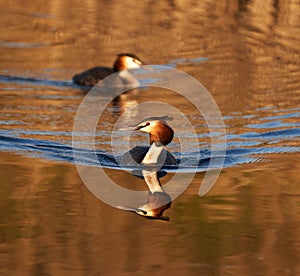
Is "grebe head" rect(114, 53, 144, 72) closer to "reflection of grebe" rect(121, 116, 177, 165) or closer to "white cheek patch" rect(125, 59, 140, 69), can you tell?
"white cheek patch" rect(125, 59, 140, 69)

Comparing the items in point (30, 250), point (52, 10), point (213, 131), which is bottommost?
point (52, 10)

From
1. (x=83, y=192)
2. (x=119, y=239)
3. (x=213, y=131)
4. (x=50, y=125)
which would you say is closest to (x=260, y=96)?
(x=213, y=131)

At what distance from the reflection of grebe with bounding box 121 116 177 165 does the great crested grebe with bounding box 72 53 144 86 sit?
4315 millimetres

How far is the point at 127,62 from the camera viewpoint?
570 inches

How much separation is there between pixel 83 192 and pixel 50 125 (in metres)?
2.90

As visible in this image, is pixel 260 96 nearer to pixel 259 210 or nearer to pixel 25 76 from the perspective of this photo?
pixel 25 76

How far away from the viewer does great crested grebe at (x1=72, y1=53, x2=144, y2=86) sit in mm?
13703

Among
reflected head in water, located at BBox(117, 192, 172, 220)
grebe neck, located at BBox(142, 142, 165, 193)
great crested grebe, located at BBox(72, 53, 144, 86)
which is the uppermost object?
reflected head in water, located at BBox(117, 192, 172, 220)

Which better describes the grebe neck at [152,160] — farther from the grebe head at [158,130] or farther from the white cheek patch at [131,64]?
the white cheek patch at [131,64]

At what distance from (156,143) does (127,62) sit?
5264 mm

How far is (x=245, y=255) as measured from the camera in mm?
6531

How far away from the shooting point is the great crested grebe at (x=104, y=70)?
13.7 m

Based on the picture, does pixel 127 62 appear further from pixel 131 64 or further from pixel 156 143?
pixel 156 143

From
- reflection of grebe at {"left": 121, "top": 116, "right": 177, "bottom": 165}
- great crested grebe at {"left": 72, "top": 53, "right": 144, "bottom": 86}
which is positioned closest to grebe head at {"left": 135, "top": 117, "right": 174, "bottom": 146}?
reflection of grebe at {"left": 121, "top": 116, "right": 177, "bottom": 165}
